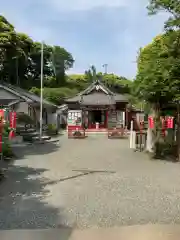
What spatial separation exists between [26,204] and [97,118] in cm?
3574

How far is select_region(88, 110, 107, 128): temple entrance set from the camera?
4359 centimetres

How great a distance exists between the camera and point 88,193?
10.2 metres

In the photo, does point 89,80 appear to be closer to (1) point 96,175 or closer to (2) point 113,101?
(2) point 113,101

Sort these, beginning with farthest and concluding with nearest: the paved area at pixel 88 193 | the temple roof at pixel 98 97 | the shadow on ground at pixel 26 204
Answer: the temple roof at pixel 98 97 → the paved area at pixel 88 193 → the shadow on ground at pixel 26 204

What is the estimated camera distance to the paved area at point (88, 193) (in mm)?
7648

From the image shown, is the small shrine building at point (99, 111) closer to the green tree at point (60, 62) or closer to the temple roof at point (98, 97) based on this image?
the temple roof at point (98, 97)

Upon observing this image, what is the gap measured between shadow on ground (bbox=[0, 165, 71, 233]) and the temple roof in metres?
29.4

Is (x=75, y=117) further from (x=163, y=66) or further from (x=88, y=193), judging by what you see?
(x=88, y=193)

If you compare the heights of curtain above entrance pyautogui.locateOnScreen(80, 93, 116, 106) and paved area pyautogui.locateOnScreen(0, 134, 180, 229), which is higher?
curtain above entrance pyautogui.locateOnScreen(80, 93, 116, 106)

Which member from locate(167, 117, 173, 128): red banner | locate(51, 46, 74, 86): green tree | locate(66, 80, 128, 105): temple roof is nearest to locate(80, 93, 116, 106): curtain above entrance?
locate(66, 80, 128, 105): temple roof

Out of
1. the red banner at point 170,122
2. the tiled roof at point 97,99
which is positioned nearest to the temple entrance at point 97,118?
the tiled roof at point 97,99

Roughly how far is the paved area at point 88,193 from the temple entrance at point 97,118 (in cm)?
2612

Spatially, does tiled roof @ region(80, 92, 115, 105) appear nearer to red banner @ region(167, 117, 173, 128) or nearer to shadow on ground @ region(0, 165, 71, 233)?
red banner @ region(167, 117, 173, 128)

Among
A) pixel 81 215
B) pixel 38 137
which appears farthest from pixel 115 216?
pixel 38 137
